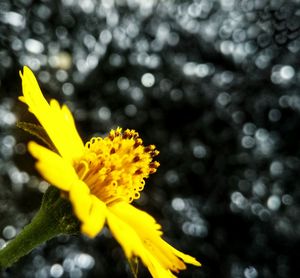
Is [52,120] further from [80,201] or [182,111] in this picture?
[182,111]

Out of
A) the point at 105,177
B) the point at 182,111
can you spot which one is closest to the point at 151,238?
the point at 105,177

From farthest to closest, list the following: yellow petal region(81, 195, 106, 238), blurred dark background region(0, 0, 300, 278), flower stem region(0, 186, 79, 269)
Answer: blurred dark background region(0, 0, 300, 278) → flower stem region(0, 186, 79, 269) → yellow petal region(81, 195, 106, 238)

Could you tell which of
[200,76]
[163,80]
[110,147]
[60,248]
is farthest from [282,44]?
[110,147]

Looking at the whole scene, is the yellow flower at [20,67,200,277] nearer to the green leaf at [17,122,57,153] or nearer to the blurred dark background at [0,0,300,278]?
the green leaf at [17,122,57,153]

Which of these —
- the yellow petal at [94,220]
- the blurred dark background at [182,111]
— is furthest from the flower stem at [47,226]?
the blurred dark background at [182,111]

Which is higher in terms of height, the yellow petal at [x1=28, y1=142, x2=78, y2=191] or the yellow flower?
the yellow petal at [x1=28, y1=142, x2=78, y2=191]

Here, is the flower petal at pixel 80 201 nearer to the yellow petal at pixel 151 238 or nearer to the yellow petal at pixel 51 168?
the yellow petal at pixel 51 168

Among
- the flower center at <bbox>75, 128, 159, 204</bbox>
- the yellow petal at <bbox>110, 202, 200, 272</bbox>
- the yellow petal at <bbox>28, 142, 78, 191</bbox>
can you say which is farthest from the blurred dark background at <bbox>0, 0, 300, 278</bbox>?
the yellow petal at <bbox>28, 142, 78, 191</bbox>

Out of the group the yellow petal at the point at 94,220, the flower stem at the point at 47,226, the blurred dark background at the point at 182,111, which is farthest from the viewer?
the blurred dark background at the point at 182,111
